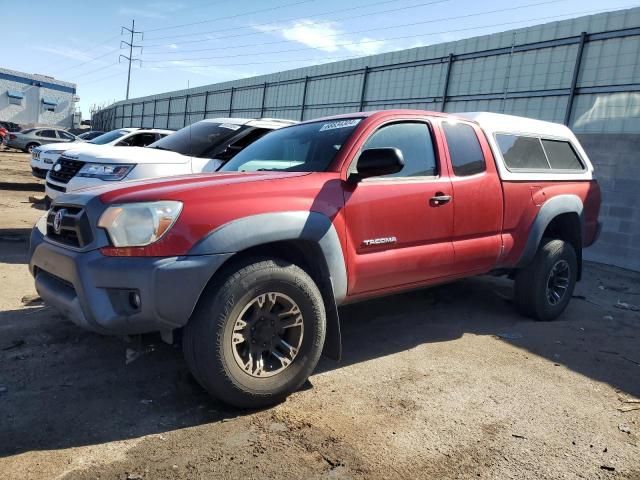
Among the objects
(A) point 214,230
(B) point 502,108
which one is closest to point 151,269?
(A) point 214,230

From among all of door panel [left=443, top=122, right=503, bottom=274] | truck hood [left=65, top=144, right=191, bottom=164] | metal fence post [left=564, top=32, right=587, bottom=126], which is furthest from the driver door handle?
metal fence post [left=564, top=32, right=587, bottom=126]

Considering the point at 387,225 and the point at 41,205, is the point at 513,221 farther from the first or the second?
the point at 41,205

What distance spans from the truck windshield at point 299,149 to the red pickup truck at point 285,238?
2 cm

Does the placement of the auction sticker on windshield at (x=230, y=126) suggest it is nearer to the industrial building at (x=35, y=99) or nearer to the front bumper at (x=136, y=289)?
the front bumper at (x=136, y=289)

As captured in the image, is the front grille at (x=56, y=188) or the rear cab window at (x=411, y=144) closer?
the rear cab window at (x=411, y=144)

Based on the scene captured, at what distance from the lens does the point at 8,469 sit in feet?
7.80

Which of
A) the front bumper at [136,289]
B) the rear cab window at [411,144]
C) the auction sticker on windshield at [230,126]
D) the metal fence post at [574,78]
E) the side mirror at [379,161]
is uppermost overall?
the metal fence post at [574,78]

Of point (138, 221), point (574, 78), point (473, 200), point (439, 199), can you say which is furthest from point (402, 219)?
point (574, 78)

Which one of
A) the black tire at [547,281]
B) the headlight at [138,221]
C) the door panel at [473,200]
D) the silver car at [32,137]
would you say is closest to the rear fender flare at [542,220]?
the black tire at [547,281]

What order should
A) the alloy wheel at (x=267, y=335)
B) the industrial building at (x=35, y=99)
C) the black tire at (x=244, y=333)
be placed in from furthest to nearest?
the industrial building at (x=35, y=99)
the alloy wheel at (x=267, y=335)
the black tire at (x=244, y=333)

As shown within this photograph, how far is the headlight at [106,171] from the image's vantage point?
6.25 m

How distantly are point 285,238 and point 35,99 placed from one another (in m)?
62.4

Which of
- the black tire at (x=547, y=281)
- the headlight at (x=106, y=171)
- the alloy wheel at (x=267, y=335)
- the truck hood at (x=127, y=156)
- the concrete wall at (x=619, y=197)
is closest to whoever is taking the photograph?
the alloy wheel at (x=267, y=335)

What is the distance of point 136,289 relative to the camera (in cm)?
270
